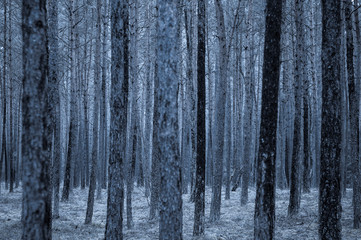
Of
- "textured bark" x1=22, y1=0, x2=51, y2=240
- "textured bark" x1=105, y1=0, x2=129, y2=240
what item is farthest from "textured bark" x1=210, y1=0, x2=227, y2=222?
"textured bark" x1=22, y1=0, x2=51, y2=240

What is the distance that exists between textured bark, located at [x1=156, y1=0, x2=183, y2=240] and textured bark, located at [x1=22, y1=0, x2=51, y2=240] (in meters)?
1.73

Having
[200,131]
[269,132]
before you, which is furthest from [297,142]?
[269,132]

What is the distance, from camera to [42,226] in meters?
3.73

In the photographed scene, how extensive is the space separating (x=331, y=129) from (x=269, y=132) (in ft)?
3.58

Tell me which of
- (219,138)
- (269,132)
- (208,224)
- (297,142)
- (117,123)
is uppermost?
(117,123)

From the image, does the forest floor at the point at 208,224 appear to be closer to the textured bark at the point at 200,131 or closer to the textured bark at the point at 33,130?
the textured bark at the point at 200,131

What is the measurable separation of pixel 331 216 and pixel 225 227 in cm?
444

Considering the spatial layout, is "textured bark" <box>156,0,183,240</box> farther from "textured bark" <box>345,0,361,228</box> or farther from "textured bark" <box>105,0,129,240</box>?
"textured bark" <box>345,0,361,228</box>

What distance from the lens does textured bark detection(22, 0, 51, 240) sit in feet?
12.1

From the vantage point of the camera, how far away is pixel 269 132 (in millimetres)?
5695

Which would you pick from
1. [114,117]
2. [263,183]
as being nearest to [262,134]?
[263,183]

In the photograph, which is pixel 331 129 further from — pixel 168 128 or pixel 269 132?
pixel 168 128

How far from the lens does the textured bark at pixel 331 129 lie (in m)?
5.63

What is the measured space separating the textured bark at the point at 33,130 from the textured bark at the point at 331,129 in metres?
4.55
